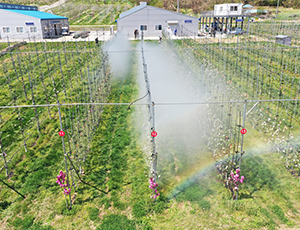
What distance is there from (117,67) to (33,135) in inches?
393

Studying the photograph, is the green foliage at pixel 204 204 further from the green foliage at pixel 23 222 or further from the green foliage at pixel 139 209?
the green foliage at pixel 23 222

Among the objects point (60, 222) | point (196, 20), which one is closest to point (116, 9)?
point (196, 20)

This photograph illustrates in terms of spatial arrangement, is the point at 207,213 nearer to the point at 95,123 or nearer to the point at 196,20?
the point at 95,123

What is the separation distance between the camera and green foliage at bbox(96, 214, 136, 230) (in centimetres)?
605

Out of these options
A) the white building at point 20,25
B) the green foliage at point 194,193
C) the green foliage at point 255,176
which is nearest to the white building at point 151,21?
the white building at point 20,25

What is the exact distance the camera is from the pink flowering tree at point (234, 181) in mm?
6629

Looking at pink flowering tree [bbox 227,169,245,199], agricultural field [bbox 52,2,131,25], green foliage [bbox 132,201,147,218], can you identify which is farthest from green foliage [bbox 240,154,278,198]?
A: agricultural field [bbox 52,2,131,25]

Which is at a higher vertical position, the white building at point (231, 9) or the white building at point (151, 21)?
the white building at point (231, 9)

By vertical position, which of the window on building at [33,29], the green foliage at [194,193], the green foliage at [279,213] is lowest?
the green foliage at [279,213]

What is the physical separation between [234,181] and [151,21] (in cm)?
3155

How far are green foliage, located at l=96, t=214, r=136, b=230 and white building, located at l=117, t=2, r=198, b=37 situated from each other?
3080 centimetres

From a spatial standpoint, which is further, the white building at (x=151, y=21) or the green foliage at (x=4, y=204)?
the white building at (x=151, y=21)

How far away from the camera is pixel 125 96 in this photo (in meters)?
14.0

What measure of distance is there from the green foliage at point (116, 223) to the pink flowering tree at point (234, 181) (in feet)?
8.49
